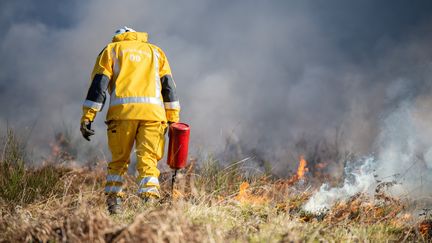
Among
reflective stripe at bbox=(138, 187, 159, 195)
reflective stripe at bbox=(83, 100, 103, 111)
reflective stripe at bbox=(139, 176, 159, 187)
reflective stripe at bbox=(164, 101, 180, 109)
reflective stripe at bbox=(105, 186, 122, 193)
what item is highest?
reflective stripe at bbox=(164, 101, 180, 109)

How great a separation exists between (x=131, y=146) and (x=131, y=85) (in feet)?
2.19

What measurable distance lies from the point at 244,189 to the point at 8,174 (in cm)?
295

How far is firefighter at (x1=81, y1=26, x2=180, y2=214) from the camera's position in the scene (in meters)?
4.77

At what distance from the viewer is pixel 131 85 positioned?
15.9 feet

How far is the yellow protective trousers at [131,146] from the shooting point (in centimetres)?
478

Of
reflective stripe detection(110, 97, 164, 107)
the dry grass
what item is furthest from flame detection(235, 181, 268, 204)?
reflective stripe detection(110, 97, 164, 107)

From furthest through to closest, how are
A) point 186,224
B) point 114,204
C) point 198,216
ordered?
point 114,204 → point 198,216 → point 186,224

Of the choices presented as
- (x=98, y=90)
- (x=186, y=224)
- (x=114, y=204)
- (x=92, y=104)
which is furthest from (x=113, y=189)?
(x=186, y=224)

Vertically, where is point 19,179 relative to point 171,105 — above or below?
below

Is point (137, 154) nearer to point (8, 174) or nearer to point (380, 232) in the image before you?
point (8, 174)

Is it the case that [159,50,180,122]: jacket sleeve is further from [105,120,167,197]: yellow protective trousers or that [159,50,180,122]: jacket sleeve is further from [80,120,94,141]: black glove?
[80,120,94,141]: black glove

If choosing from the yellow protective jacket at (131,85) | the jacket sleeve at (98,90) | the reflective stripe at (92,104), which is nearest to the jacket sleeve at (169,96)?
the yellow protective jacket at (131,85)

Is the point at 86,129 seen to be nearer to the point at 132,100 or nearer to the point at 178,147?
the point at 132,100

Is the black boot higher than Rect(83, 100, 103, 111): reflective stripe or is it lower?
lower
